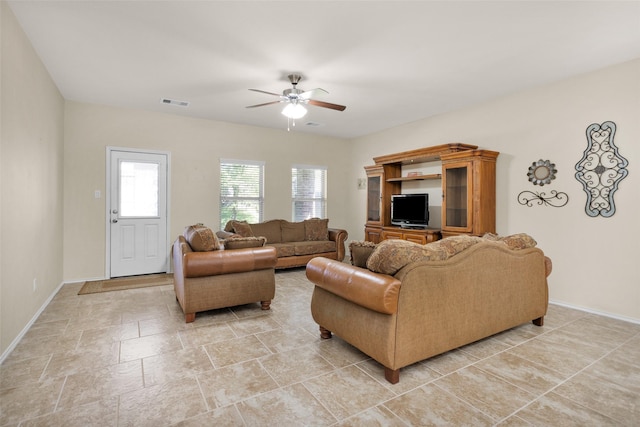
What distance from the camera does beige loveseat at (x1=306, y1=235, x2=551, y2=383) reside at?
83.1 inches

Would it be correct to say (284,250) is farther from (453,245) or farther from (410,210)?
(453,245)

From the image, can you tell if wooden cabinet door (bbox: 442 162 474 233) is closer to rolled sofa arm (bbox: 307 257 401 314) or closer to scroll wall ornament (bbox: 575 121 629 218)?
scroll wall ornament (bbox: 575 121 629 218)

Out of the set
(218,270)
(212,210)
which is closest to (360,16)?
(218,270)

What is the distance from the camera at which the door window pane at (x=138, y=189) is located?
516 centimetres

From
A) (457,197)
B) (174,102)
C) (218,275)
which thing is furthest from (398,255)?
(174,102)

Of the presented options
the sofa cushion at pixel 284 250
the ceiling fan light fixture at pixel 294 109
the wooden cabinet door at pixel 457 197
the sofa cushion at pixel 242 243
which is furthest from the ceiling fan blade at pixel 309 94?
the sofa cushion at pixel 284 250

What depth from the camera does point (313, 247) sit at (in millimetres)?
5840

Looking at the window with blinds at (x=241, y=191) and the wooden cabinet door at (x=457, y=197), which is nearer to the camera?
the wooden cabinet door at (x=457, y=197)

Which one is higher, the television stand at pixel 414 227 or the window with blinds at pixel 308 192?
the window with blinds at pixel 308 192

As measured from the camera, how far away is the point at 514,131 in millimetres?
4340

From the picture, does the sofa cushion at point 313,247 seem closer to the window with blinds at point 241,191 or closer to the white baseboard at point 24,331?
the window with blinds at point 241,191

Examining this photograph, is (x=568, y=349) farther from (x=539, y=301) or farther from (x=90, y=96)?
(x=90, y=96)

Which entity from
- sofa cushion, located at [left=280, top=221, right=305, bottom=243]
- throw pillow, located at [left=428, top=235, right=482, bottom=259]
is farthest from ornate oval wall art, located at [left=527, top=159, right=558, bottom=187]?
sofa cushion, located at [left=280, top=221, right=305, bottom=243]

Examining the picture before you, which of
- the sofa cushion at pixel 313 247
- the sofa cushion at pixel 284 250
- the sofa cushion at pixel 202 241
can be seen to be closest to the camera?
the sofa cushion at pixel 202 241
